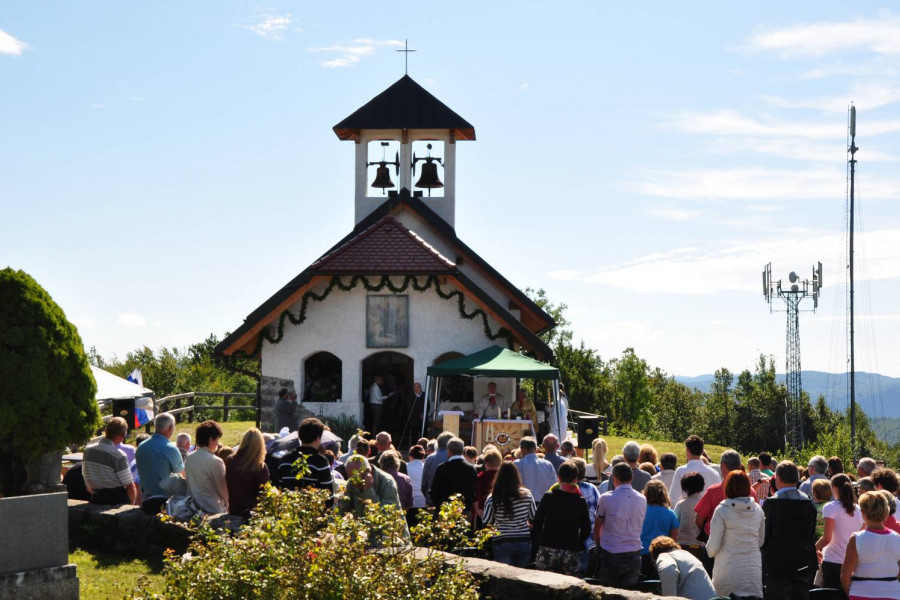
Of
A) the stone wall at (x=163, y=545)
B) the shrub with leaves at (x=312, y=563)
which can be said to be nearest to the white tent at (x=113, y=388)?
the stone wall at (x=163, y=545)

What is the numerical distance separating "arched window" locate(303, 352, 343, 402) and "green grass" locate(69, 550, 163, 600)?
486 inches

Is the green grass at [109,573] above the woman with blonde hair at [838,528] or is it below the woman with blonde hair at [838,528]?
below

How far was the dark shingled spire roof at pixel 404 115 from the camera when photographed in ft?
77.1

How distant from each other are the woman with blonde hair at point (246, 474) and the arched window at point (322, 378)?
41.8 ft

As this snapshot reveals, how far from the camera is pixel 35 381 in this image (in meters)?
8.02

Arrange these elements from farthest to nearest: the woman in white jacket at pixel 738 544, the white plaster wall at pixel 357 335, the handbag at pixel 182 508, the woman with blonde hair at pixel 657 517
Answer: the white plaster wall at pixel 357 335 → the handbag at pixel 182 508 → the woman with blonde hair at pixel 657 517 → the woman in white jacket at pixel 738 544

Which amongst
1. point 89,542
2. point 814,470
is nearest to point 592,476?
point 814,470

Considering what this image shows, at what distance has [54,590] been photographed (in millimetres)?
7523

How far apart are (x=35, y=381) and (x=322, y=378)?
46.3 ft

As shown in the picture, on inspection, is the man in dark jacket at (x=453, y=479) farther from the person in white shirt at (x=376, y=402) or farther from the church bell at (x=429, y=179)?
the church bell at (x=429, y=179)

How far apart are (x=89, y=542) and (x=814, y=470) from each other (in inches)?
282

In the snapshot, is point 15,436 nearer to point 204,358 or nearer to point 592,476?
point 592,476

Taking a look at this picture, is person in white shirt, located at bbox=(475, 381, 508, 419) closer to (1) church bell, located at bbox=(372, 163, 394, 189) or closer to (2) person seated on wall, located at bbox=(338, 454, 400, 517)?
(1) church bell, located at bbox=(372, 163, 394, 189)

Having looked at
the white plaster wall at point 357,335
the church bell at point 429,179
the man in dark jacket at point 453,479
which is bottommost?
the man in dark jacket at point 453,479
